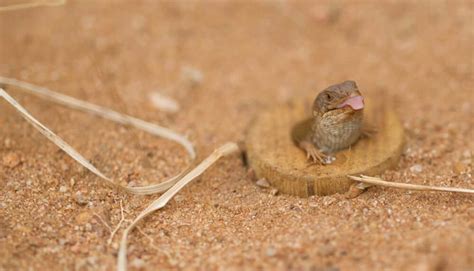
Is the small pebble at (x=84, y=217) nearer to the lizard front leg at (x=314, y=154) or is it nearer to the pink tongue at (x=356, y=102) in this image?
the lizard front leg at (x=314, y=154)

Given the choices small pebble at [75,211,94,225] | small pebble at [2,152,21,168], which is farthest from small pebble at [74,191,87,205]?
small pebble at [2,152,21,168]

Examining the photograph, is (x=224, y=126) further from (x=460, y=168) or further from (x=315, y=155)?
(x=460, y=168)

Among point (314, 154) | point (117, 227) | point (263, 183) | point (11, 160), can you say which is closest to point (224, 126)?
point (263, 183)

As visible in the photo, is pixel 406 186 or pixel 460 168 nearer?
pixel 406 186

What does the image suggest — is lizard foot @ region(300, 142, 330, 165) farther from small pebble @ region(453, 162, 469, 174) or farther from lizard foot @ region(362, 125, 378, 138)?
small pebble @ region(453, 162, 469, 174)

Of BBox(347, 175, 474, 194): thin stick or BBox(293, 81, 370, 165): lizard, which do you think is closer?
BBox(347, 175, 474, 194): thin stick

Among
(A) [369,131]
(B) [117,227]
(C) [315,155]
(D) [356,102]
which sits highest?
(D) [356,102]

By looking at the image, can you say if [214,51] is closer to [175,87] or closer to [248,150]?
[175,87]
